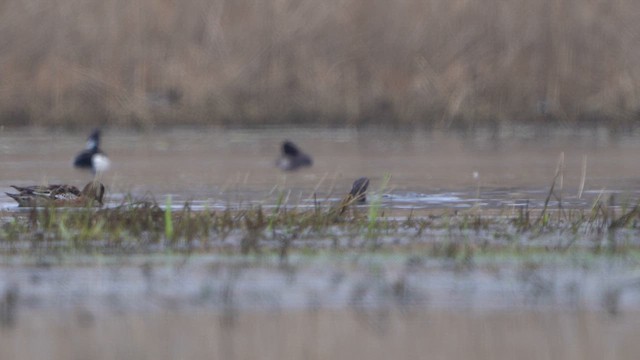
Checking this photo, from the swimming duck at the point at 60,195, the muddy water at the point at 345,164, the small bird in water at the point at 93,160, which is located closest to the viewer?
the swimming duck at the point at 60,195

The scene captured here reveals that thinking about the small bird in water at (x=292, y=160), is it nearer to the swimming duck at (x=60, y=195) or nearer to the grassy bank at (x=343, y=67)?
the grassy bank at (x=343, y=67)

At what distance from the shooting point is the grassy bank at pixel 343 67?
22.7m

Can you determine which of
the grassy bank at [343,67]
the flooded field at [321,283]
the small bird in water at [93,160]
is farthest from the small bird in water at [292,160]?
Result: the flooded field at [321,283]

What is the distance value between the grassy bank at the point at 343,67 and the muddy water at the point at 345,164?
0.36 m

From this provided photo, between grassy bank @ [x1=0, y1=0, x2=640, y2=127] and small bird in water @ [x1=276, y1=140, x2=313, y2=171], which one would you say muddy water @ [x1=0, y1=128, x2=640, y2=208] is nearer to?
small bird in water @ [x1=276, y1=140, x2=313, y2=171]

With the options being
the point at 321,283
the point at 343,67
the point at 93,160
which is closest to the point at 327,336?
the point at 321,283

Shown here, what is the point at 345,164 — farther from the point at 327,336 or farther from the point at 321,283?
the point at 327,336

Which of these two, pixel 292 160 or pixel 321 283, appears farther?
pixel 292 160

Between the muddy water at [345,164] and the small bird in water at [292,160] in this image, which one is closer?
the muddy water at [345,164]

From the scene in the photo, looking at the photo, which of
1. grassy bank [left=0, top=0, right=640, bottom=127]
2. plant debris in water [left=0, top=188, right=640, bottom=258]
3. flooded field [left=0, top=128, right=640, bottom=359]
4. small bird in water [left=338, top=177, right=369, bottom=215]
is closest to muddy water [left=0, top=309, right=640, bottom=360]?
flooded field [left=0, top=128, right=640, bottom=359]

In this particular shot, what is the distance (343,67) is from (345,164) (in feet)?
14.4

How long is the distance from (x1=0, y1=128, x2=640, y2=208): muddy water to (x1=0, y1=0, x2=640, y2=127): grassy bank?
36 cm

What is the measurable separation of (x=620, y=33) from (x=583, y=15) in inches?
25.9

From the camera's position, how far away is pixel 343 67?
75.3 ft
